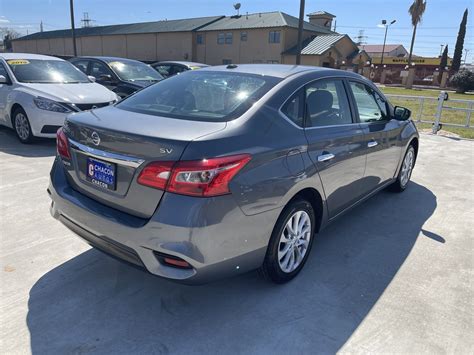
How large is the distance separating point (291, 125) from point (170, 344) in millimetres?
1669

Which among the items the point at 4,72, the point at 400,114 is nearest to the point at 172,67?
the point at 4,72

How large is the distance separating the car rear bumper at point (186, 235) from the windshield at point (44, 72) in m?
5.65

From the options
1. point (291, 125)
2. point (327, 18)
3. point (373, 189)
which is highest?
point (327, 18)

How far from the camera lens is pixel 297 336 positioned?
8.02ft

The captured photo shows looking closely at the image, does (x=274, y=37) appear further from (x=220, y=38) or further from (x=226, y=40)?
(x=220, y=38)

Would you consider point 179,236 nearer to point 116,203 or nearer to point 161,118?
point 116,203

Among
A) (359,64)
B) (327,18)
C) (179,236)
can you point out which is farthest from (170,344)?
(327,18)

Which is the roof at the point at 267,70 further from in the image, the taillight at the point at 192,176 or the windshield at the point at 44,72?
the windshield at the point at 44,72

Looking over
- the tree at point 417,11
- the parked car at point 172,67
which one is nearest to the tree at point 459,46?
the tree at point 417,11

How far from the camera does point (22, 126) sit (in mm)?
6801

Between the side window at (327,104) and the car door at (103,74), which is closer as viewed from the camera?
the side window at (327,104)

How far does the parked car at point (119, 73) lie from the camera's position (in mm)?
9062

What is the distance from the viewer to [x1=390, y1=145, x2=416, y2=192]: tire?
5.11m

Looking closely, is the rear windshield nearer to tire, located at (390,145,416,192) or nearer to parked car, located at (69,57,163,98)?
tire, located at (390,145,416,192)
